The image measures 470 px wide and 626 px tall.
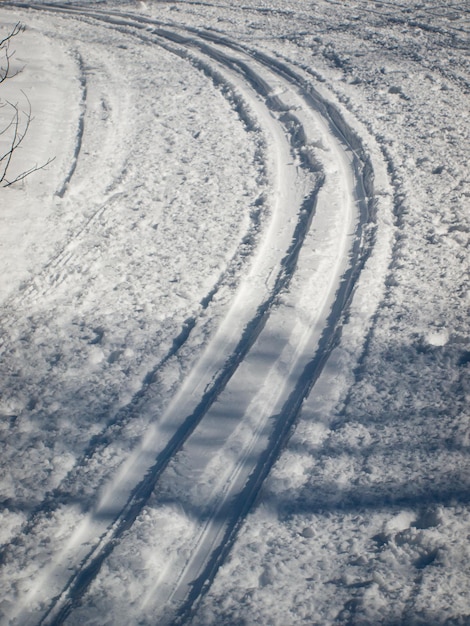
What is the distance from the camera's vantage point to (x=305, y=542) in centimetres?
217

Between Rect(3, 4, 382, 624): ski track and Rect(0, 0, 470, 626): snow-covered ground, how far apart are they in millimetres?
12

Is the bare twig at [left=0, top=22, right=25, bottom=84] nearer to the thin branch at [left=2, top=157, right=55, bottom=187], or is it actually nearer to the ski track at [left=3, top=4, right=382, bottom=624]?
the thin branch at [left=2, top=157, right=55, bottom=187]

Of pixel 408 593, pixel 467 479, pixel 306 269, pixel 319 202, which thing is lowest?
pixel 408 593

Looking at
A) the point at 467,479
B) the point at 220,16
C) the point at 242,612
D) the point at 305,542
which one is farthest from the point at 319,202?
the point at 220,16

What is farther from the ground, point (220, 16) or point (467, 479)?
point (220, 16)

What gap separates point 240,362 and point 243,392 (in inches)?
9.5

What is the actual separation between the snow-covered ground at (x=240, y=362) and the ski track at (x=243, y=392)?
0.5 inches

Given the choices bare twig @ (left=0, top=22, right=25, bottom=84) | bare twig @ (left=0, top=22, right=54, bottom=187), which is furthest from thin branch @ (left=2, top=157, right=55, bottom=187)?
bare twig @ (left=0, top=22, right=25, bottom=84)

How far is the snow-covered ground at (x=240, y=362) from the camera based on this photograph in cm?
208

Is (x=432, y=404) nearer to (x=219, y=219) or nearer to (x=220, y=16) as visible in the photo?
(x=219, y=219)

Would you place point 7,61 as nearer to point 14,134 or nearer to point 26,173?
point 14,134

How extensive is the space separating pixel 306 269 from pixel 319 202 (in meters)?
0.99

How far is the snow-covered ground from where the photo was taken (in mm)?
2082

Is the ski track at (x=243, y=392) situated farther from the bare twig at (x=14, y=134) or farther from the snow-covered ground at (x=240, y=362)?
the bare twig at (x=14, y=134)
